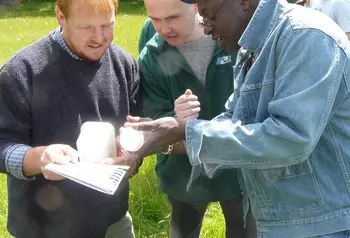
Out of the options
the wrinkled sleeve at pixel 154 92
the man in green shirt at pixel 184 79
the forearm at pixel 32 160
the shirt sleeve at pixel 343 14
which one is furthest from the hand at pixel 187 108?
the shirt sleeve at pixel 343 14

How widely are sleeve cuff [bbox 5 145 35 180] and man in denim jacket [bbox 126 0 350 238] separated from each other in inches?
23.0

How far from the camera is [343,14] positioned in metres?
4.52

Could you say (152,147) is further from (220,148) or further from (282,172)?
(282,172)

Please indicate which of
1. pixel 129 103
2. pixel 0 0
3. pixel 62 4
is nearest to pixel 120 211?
pixel 129 103

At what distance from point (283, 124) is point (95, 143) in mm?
782

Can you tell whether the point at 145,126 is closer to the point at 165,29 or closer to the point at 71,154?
the point at 71,154

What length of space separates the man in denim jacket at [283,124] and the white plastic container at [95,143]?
0.76 ft

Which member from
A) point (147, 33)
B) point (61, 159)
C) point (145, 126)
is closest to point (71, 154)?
point (61, 159)

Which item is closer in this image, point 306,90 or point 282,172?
point 306,90

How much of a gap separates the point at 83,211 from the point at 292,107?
Result: 1230 millimetres

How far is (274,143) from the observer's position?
160 cm

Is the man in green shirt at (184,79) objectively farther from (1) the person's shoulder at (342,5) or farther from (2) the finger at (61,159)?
(1) the person's shoulder at (342,5)

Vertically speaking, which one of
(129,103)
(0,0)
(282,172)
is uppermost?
(282,172)

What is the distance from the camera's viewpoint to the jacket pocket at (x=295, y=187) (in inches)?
68.4
